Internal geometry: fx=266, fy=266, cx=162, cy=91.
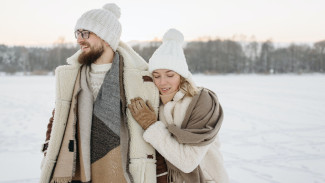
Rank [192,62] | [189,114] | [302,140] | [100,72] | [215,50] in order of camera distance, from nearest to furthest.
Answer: [189,114]
[100,72]
[302,140]
[192,62]
[215,50]

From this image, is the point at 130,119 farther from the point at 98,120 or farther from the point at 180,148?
the point at 180,148

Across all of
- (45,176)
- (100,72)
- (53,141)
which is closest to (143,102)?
(100,72)

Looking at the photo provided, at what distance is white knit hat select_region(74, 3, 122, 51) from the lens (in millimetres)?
1794

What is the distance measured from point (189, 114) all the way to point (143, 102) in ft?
0.99

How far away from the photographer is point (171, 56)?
5.74ft

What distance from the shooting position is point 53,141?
171cm

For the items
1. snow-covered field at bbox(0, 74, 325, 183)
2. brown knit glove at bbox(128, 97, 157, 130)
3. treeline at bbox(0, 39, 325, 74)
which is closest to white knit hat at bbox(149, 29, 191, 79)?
brown knit glove at bbox(128, 97, 157, 130)

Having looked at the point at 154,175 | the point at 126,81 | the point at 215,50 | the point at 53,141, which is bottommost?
the point at 154,175

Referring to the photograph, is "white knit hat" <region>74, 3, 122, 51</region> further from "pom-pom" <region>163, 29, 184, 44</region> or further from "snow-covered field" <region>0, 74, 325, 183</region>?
"snow-covered field" <region>0, 74, 325, 183</region>

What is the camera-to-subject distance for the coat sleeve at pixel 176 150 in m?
1.59

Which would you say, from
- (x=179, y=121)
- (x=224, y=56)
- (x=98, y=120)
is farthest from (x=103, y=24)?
(x=224, y=56)

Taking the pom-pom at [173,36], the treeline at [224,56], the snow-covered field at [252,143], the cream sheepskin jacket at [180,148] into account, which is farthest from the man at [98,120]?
the treeline at [224,56]

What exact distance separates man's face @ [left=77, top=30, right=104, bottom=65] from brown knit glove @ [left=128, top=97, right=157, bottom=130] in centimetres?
43

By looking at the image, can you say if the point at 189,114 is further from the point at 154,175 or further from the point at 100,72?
the point at 100,72
